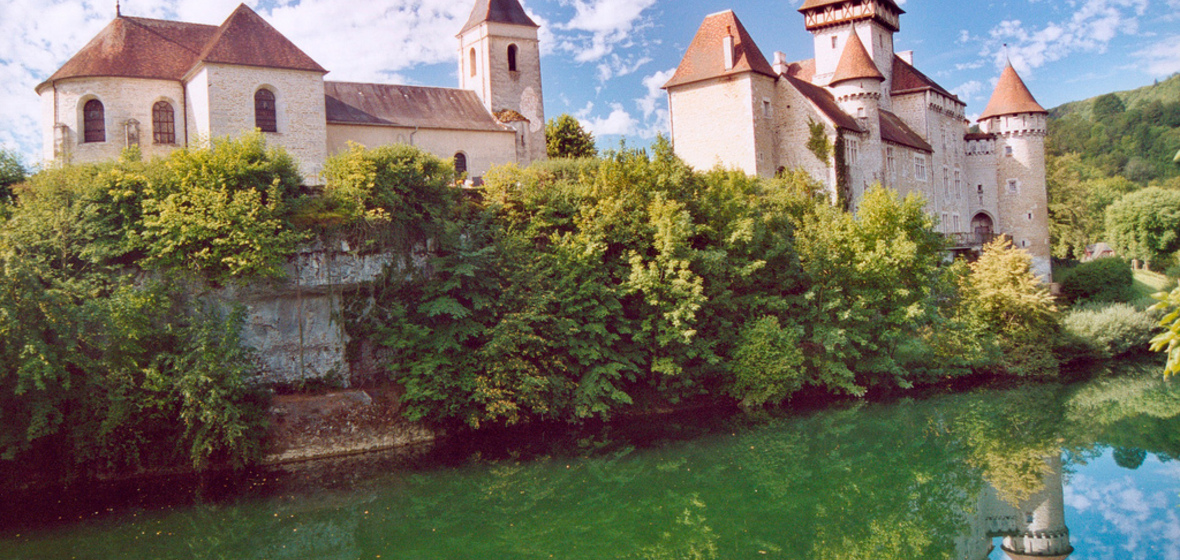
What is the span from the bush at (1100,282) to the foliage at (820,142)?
13606mm

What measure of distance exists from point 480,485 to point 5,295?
8994 mm

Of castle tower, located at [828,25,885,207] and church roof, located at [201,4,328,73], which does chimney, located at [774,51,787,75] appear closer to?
castle tower, located at [828,25,885,207]

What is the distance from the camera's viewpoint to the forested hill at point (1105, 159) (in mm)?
49750

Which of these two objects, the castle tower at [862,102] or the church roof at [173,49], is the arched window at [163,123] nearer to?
the church roof at [173,49]

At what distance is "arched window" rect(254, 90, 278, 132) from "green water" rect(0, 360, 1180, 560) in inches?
516

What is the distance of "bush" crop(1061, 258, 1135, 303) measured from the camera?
3806 cm

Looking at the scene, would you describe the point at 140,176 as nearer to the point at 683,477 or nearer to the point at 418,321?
the point at 418,321

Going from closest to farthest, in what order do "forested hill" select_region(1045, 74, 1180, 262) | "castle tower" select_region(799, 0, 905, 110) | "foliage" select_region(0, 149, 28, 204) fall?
"foliage" select_region(0, 149, 28, 204) → "castle tower" select_region(799, 0, 905, 110) → "forested hill" select_region(1045, 74, 1180, 262)

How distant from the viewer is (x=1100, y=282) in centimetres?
3872

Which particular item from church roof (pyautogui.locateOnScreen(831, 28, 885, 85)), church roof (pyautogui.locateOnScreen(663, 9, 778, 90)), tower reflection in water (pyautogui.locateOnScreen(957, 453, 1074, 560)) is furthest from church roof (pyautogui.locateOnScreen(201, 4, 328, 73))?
tower reflection in water (pyautogui.locateOnScreen(957, 453, 1074, 560))

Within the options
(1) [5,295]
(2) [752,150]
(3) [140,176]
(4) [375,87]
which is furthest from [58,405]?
(2) [752,150]

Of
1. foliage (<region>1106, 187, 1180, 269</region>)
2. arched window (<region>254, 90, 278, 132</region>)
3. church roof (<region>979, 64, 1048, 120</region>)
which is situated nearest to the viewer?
arched window (<region>254, 90, 278, 132</region>)

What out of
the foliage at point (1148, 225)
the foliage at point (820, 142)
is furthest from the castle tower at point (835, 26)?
the foliage at point (1148, 225)

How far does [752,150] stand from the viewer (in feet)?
111
